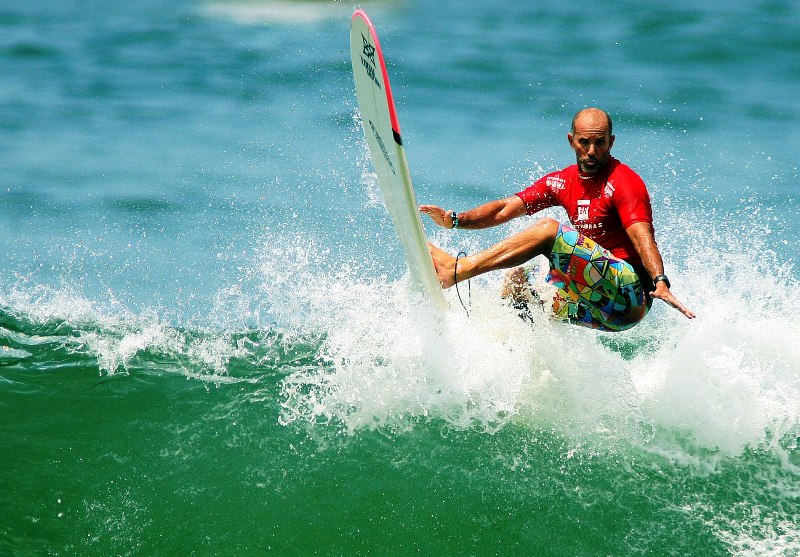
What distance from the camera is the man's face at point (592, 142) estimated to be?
202 inches

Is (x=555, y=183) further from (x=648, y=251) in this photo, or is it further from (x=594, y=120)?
(x=648, y=251)

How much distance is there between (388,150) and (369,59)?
0.50 meters

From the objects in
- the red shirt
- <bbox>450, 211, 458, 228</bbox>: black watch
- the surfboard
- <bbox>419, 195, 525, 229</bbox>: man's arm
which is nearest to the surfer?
the red shirt

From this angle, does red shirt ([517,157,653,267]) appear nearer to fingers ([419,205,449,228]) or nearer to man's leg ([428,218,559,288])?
man's leg ([428,218,559,288])

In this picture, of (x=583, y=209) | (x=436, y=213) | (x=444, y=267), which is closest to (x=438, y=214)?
(x=436, y=213)

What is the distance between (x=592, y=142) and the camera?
203 inches

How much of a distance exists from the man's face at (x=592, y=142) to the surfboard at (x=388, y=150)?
0.98 meters

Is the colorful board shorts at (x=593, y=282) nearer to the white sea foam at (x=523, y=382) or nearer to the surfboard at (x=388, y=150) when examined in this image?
the white sea foam at (x=523, y=382)

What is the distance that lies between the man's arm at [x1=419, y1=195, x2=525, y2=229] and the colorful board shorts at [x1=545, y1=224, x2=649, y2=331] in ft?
1.75

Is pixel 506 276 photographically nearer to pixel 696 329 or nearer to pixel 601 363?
pixel 601 363

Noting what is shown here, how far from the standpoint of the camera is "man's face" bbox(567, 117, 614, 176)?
514 cm

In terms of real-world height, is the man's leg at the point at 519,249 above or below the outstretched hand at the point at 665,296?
above

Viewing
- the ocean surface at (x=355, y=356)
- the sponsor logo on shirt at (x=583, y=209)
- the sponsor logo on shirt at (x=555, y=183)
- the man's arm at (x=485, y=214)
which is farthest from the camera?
the man's arm at (x=485, y=214)

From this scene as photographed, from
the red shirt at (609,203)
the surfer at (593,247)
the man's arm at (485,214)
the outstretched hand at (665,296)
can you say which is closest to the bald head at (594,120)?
the surfer at (593,247)
